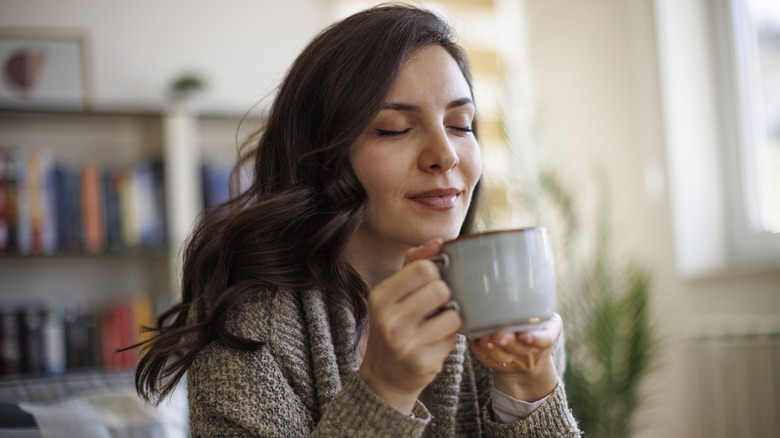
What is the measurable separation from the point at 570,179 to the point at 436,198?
7.08 ft

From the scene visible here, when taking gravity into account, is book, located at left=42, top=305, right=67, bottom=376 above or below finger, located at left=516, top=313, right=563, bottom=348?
below

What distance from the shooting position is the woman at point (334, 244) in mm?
881

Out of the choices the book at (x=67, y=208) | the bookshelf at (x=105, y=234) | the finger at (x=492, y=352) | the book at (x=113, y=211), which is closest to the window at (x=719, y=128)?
the bookshelf at (x=105, y=234)

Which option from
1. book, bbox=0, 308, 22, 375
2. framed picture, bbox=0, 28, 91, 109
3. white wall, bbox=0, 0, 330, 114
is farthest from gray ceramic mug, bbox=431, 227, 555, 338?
framed picture, bbox=0, 28, 91, 109

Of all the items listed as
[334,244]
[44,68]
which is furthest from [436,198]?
[44,68]

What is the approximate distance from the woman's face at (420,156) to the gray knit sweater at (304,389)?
7.0 inches

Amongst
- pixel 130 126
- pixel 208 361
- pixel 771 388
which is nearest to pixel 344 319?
pixel 208 361

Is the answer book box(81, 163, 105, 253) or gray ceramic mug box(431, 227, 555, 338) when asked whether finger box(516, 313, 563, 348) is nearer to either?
gray ceramic mug box(431, 227, 555, 338)

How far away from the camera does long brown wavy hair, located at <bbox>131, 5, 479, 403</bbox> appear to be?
3.15ft

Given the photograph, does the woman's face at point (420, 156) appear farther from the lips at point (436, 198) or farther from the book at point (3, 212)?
the book at point (3, 212)

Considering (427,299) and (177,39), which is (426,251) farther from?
(177,39)

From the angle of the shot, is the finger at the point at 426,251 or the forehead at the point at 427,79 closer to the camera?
the finger at the point at 426,251

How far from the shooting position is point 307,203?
3.36 ft

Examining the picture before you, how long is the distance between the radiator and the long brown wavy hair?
1651 mm
